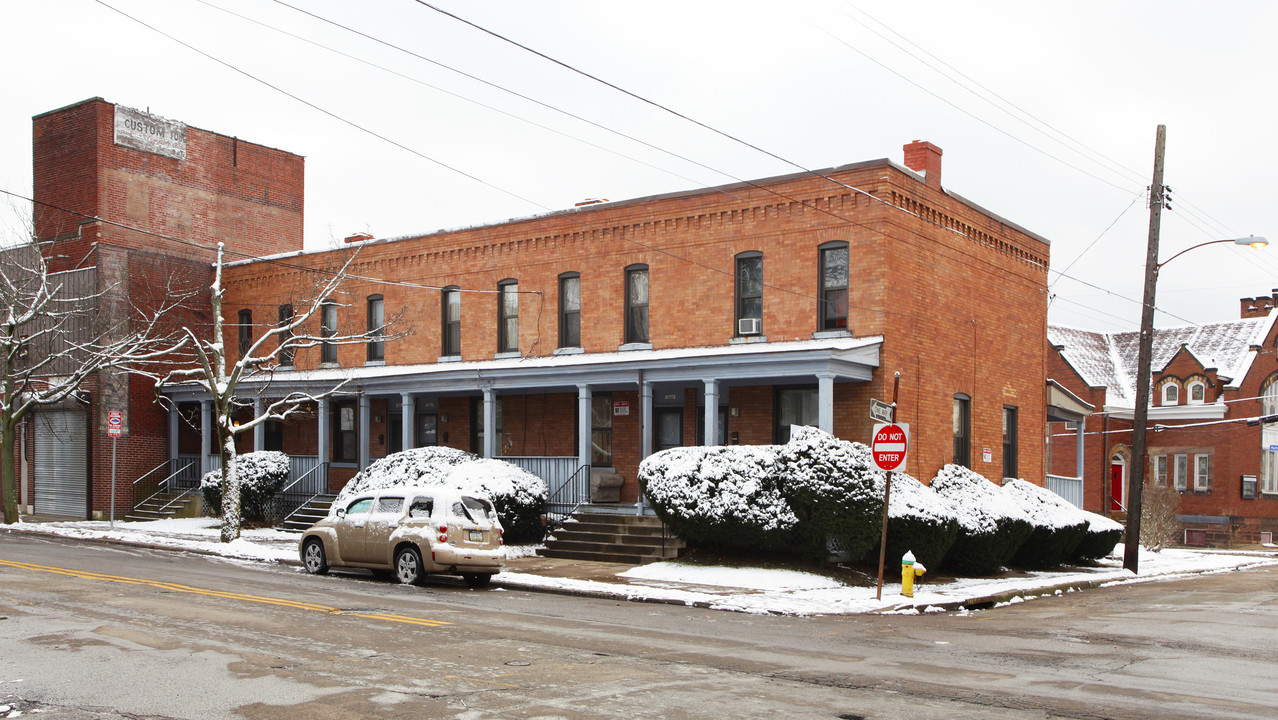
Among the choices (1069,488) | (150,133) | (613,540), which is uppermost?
(150,133)

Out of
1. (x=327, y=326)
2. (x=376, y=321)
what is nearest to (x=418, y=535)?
(x=376, y=321)

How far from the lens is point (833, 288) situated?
73.6 feet

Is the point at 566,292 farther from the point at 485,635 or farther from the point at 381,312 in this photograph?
the point at 485,635

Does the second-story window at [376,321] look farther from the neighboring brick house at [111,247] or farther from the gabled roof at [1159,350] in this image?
the gabled roof at [1159,350]

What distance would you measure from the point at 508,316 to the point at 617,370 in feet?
17.2

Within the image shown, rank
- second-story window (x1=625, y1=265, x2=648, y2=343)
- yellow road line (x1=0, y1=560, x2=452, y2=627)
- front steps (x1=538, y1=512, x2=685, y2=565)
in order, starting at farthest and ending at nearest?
second-story window (x1=625, y1=265, x2=648, y2=343)
front steps (x1=538, y1=512, x2=685, y2=565)
yellow road line (x1=0, y1=560, x2=452, y2=627)

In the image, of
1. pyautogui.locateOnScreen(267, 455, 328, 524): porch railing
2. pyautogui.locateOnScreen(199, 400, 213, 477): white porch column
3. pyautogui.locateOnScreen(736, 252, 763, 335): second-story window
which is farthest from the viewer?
pyautogui.locateOnScreen(199, 400, 213, 477): white porch column

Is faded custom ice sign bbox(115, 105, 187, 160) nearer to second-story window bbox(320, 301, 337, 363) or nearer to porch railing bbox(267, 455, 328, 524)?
second-story window bbox(320, 301, 337, 363)

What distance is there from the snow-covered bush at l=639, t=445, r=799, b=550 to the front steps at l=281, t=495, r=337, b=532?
1061cm

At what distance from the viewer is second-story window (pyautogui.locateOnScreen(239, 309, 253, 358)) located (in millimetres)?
33125

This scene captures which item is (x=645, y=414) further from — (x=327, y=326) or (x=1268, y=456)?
(x=1268, y=456)

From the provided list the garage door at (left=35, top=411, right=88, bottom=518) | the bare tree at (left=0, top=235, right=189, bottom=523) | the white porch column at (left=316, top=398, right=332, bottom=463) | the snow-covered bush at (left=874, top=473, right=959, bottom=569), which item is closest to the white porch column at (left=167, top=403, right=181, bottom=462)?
the bare tree at (left=0, top=235, right=189, bottom=523)

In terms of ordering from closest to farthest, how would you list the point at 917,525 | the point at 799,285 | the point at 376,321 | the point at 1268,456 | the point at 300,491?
the point at 917,525 < the point at 799,285 < the point at 300,491 < the point at 376,321 < the point at 1268,456

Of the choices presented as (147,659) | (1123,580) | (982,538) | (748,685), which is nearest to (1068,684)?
(748,685)
